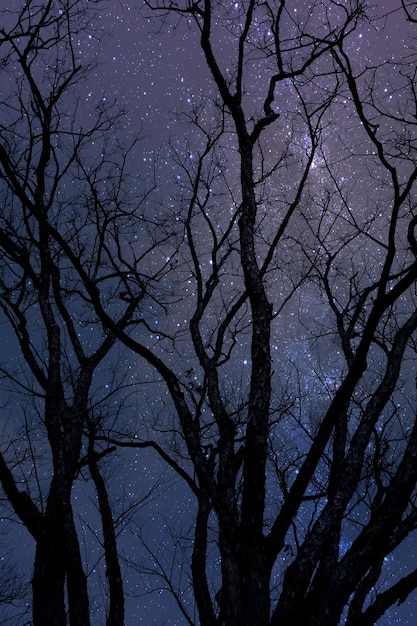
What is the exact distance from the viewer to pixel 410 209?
639 centimetres

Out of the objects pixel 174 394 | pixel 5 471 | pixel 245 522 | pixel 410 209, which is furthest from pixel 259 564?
pixel 410 209

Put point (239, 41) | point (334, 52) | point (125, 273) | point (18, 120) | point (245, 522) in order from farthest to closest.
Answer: point (125, 273), point (18, 120), point (239, 41), point (334, 52), point (245, 522)

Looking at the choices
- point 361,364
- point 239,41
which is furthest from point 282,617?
point 239,41

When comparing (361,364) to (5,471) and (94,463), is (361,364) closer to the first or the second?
(5,471)

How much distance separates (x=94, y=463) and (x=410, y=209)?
5.77 meters

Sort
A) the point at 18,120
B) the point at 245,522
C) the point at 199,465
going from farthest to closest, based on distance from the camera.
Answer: the point at 18,120 → the point at 199,465 → the point at 245,522

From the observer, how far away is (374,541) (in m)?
4.00

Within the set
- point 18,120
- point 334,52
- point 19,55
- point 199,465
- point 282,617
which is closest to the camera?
point 282,617

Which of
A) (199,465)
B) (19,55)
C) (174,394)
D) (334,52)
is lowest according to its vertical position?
(199,465)

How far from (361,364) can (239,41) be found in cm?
386

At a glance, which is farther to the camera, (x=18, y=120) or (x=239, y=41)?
(x=18, y=120)

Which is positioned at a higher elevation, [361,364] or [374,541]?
[361,364]

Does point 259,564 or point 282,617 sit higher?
point 259,564

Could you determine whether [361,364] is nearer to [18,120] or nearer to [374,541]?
[374,541]
